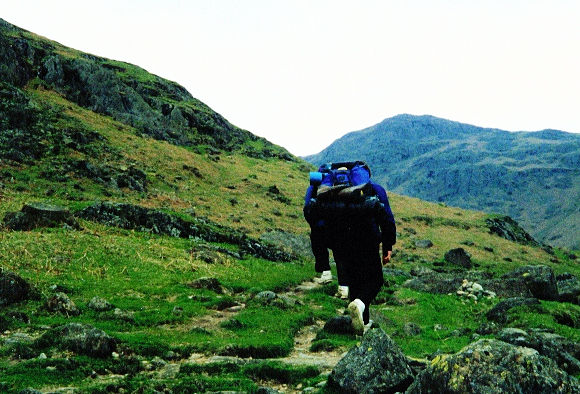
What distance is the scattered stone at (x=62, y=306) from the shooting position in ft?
40.7

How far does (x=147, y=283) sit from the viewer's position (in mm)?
17609

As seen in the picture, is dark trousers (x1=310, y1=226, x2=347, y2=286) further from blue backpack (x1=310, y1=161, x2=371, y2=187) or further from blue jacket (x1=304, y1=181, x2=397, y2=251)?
blue backpack (x1=310, y1=161, x2=371, y2=187)

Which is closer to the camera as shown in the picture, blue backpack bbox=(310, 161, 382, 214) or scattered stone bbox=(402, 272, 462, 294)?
blue backpack bbox=(310, 161, 382, 214)

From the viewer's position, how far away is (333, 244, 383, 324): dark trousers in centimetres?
955

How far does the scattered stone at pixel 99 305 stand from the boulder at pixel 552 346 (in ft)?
36.1

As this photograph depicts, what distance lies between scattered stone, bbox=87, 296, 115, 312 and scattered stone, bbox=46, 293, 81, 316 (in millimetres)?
530

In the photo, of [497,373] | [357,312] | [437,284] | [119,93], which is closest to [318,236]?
[357,312]

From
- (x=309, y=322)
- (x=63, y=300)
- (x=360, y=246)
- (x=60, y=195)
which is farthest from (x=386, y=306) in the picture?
(x=60, y=195)

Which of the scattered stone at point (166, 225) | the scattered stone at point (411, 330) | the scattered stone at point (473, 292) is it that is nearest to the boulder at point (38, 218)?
the scattered stone at point (166, 225)

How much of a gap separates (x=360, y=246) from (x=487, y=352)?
4.07 m

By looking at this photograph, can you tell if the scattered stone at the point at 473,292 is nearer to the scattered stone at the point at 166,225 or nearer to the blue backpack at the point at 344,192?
the scattered stone at the point at 166,225

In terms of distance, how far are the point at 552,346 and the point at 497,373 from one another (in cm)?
486

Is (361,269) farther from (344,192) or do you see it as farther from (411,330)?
(411,330)

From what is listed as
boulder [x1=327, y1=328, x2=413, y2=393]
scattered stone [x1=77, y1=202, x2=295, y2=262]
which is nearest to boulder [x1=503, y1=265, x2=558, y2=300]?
scattered stone [x1=77, y1=202, x2=295, y2=262]
